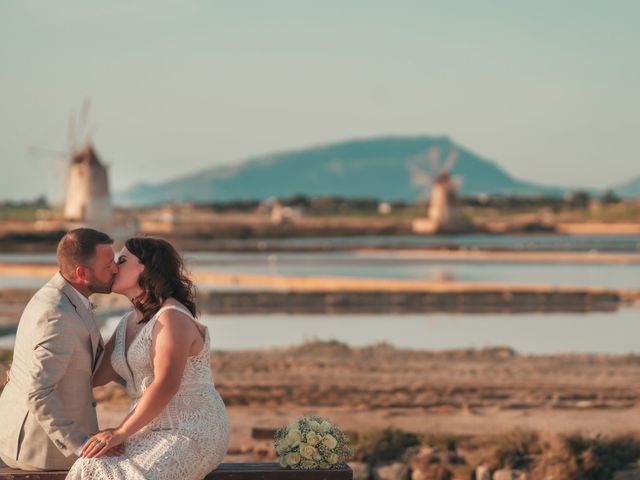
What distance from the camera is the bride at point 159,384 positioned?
3666 mm

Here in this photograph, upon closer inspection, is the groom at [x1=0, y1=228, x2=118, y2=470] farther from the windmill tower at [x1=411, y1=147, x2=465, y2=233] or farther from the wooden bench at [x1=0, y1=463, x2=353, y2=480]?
the windmill tower at [x1=411, y1=147, x2=465, y2=233]

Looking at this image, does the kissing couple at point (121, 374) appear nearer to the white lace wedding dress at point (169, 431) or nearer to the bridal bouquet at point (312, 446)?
the white lace wedding dress at point (169, 431)

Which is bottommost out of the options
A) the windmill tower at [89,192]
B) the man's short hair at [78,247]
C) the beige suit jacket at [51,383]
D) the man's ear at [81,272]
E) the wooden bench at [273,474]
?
the wooden bench at [273,474]

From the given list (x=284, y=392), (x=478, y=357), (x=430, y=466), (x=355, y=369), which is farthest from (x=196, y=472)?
(x=478, y=357)

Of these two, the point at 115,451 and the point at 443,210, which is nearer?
the point at 115,451

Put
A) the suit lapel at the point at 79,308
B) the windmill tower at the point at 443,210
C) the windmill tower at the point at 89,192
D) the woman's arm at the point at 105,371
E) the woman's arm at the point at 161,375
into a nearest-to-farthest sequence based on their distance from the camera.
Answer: the woman's arm at the point at 161,375 → the suit lapel at the point at 79,308 → the woman's arm at the point at 105,371 → the windmill tower at the point at 89,192 → the windmill tower at the point at 443,210

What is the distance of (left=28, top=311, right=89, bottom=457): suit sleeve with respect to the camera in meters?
3.71

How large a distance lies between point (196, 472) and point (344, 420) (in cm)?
411

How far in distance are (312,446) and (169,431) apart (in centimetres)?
51

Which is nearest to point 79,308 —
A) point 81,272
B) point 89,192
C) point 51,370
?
point 81,272

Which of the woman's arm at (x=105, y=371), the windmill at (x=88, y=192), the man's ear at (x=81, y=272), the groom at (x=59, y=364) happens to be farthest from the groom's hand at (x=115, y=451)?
the windmill at (x=88, y=192)

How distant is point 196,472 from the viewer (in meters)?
3.76

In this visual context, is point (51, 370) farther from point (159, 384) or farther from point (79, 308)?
point (159, 384)

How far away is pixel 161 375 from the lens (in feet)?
12.0
